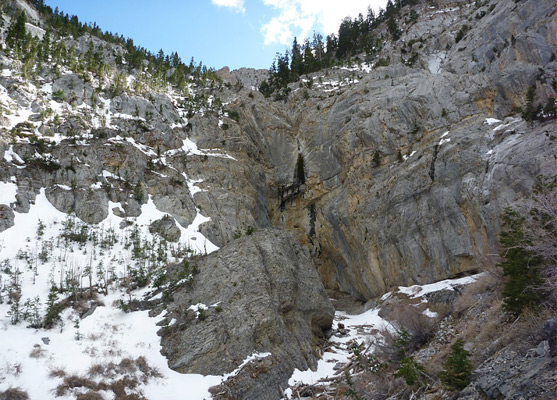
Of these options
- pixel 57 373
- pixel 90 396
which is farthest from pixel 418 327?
pixel 57 373

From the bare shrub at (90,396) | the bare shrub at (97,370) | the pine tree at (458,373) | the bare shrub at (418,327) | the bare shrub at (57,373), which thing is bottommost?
the pine tree at (458,373)

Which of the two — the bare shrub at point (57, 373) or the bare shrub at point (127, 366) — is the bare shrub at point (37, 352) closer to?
the bare shrub at point (57, 373)

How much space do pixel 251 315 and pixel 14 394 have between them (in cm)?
1172

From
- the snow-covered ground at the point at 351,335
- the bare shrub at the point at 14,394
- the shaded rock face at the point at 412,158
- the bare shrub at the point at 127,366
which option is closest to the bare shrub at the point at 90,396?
the bare shrub at the point at 127,366

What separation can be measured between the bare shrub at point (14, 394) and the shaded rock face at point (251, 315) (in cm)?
668

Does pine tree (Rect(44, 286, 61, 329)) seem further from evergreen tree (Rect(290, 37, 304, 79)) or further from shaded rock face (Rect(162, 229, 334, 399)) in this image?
evergreen tree (Rect(290, 37, 304, 79))

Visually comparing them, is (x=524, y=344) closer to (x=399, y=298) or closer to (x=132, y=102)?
(x=399, y=298)

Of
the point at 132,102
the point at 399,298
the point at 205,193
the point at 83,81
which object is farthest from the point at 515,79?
the point at 83,81

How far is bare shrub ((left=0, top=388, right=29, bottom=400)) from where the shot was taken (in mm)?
16188

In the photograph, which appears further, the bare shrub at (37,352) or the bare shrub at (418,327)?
the bare shrub at (37,352)

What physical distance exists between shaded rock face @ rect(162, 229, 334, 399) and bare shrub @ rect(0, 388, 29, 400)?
21.9ft

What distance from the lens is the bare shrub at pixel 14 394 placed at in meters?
16.2

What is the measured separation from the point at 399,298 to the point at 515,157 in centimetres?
1385

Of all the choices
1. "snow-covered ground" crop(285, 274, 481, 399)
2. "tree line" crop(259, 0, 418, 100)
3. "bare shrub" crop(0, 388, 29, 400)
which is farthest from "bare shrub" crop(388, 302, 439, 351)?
"tree line" crop(259, 0, 418, 100)
